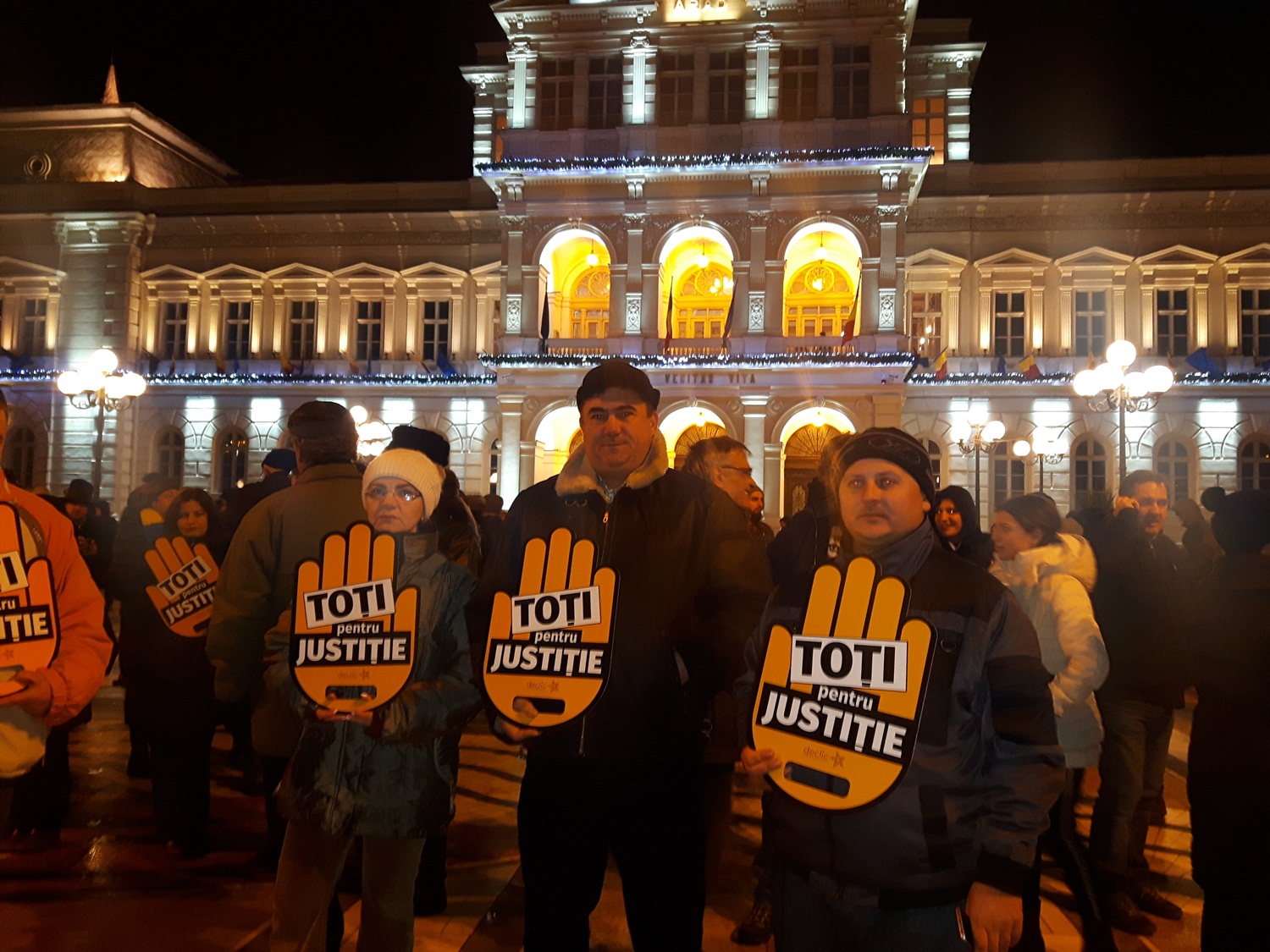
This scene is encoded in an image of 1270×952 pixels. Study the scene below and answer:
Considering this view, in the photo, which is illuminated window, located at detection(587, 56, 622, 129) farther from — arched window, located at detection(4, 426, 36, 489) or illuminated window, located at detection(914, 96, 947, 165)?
arched window, located at detection(4, 426, 36, 489)

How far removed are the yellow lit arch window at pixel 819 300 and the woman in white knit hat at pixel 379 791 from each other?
2574 centimetres

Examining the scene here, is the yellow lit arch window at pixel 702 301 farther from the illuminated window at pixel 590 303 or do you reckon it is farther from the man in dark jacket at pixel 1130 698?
the man in dark jacket at pixel 1130 698

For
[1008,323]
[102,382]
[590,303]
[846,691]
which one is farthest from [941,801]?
[1008,323]

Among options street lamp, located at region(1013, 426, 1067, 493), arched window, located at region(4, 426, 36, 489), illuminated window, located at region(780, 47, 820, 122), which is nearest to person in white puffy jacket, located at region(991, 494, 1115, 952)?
street lamp, located at region(1013, 426, 1067, 493)

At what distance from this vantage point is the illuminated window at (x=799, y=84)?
25625 mm

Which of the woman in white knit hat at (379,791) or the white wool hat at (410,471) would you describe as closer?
the woman in white knit hat at (379,791)

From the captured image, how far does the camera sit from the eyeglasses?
3914 mm

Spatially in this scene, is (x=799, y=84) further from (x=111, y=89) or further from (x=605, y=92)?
(x=111, y=89)

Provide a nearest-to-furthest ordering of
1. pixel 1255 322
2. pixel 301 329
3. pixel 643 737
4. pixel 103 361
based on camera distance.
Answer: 1. pixel 643 737
2. pixel 103 361
3. pixel 1255 322
4. pixel 301 329

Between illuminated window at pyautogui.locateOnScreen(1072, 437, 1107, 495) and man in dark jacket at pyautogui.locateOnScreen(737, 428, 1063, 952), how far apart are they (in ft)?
88.4

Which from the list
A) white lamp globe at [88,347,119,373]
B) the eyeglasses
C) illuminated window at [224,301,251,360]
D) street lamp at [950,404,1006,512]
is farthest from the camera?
illuminated window at [224,301,251,360]

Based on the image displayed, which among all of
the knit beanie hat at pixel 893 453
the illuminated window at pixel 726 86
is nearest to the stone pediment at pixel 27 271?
the illuminated window at pixel 726 86

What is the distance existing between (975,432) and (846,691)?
21.6 m

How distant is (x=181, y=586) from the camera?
6.02 meters
